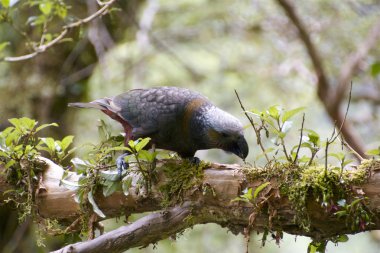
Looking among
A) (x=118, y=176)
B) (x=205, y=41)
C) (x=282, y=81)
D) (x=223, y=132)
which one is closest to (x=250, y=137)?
(x=282, y=81)

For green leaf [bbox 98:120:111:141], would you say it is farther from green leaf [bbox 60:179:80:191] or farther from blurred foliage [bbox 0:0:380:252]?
blurred foliage [bbox 0:0:380:252]

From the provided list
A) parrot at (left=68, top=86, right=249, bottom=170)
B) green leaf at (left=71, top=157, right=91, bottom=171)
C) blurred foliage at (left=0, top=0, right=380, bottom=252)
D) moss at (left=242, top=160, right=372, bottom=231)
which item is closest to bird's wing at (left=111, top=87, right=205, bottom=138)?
parrot at (left=68, top=86, right=249, bottom=170)

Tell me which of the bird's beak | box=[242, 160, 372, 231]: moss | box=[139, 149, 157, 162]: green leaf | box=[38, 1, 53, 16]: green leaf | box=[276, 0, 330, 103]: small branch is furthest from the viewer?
box=[276, 0, 330, 103]: small branch

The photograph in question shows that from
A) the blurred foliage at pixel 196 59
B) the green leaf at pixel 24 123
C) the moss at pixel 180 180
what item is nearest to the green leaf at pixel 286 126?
the moss at pixel 180 180

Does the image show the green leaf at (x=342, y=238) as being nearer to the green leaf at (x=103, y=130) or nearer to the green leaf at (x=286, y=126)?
the green leaf at (x=286, y=126)

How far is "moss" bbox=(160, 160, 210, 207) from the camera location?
226 cm

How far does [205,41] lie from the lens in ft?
19.7

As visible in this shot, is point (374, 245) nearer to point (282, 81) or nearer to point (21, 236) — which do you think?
point (282, 81)

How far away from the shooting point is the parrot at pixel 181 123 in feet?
8.74

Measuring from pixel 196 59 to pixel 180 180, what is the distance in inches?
177

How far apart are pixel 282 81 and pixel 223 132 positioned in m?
Result: 3.47

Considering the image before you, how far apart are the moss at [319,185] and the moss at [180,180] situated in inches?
14.9

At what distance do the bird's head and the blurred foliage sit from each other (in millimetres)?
1811

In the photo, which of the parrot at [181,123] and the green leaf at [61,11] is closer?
the parrot at [181,123]
